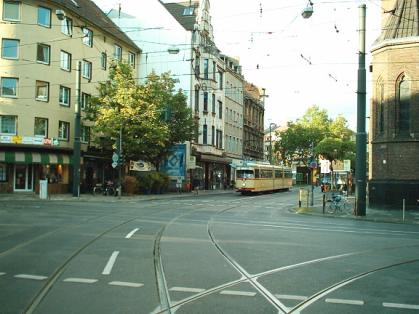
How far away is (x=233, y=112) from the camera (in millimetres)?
73062

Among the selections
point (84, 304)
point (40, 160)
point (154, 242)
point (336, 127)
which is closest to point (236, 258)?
point (154, 242)

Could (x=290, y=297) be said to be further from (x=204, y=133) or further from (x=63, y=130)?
(x=204, y=133)

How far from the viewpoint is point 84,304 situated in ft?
23.0

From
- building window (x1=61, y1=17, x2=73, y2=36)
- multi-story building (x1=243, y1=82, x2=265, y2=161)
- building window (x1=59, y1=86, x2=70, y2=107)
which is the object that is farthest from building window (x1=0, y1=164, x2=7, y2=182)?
multi-story building (x1=243, y1=82, x2=265, y2=161)

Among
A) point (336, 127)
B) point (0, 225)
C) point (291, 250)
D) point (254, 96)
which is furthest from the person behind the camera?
point (336, 127)

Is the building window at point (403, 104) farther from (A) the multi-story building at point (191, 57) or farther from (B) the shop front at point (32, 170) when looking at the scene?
(B) the shop front at point (32, 170)

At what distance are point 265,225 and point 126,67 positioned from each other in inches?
1064

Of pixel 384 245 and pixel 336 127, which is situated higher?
pixel 336 127

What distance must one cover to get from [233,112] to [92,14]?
28814 millimetres

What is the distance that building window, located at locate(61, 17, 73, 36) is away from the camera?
1698 inches

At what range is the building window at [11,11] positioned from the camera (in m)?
40.1

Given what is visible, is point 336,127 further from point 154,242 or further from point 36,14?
point 154,242

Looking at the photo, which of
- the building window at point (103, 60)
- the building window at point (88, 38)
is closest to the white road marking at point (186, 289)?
the building window at point (88, 38)

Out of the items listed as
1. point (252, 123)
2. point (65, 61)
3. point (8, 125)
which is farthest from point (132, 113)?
point (252, 123)
